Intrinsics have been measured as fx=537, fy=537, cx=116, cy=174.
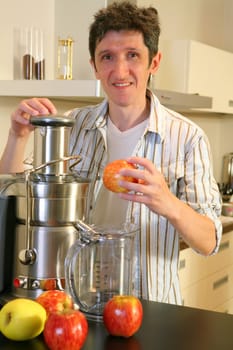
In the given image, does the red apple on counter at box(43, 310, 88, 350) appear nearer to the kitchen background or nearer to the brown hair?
the brown hair

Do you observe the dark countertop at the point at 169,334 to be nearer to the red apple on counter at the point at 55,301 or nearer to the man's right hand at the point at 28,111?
the red apple on counter at the point at 55,301

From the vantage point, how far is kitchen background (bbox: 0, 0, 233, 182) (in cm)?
221

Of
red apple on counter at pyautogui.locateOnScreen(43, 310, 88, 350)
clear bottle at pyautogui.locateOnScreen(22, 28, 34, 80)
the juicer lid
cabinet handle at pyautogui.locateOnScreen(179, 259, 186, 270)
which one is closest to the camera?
red apple on counter at pyautogui.locateOnScreen(43, 310, 88, 350)

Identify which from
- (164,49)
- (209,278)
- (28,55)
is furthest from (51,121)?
(164,49)

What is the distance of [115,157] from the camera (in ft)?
4.91

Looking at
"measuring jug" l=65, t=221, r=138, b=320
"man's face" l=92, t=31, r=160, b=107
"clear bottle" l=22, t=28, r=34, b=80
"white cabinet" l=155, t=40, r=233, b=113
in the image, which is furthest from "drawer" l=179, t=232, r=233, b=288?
Answer: "measuring jug" l=65, t=221, r=138, b=320

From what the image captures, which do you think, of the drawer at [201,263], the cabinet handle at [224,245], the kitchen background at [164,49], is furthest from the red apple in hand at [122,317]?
the cabinet handle at [224,245]

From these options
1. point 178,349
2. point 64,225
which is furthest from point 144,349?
point 64,225

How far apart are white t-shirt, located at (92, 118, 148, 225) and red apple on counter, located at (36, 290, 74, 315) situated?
17.4 inches

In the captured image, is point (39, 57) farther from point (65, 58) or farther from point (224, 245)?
point (224, 245)

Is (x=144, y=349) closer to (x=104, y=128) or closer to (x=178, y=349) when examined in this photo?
(x=178, y=349)

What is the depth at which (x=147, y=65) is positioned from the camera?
143cm

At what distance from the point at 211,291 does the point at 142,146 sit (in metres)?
1.74

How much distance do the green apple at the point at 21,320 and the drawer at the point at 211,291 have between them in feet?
6.17
